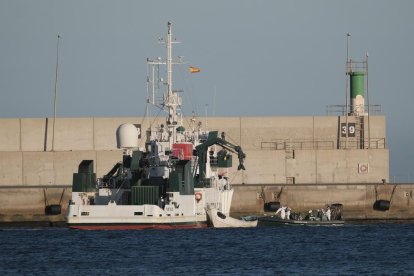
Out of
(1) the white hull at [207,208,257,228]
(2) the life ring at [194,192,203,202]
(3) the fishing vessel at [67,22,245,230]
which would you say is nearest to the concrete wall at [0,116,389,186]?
(3) the fishing vessel at [67,22,245,230]

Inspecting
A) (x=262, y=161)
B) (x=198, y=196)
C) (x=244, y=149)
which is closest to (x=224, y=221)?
(x=198, y=196)

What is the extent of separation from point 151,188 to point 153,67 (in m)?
7.03

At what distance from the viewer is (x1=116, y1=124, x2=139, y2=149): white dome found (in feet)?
259

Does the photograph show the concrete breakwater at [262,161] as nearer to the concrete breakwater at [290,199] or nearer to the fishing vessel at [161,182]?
the concrete breakwater at [290,199]

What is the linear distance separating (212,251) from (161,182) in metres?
11.7

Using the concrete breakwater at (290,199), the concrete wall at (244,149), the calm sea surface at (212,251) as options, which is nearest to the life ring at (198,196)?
the calm sea surface at (212,251)

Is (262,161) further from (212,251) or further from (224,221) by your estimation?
(212,251)

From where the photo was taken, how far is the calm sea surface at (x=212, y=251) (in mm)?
60344

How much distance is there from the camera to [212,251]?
218ft

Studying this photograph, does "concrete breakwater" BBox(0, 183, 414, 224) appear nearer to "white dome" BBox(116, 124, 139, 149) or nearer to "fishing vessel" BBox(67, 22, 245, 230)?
"fishing vessel" BBox(67, 22, 245, 230)

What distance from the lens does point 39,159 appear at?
3413 inches

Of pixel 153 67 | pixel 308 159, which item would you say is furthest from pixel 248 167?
pixel 153 67

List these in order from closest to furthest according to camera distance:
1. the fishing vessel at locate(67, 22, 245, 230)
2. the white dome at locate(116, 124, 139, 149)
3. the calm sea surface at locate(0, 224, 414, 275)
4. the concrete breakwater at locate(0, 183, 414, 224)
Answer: the calm sea surface at locate(0, 224, 414, 275) → the fishing vessel at locate(67, 22, 245, 230) → the white dome at locate(116, 124, 139, 149) → the concrete breakwater at locate(0, 183, 414, 224)

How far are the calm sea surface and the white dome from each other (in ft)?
17.2
